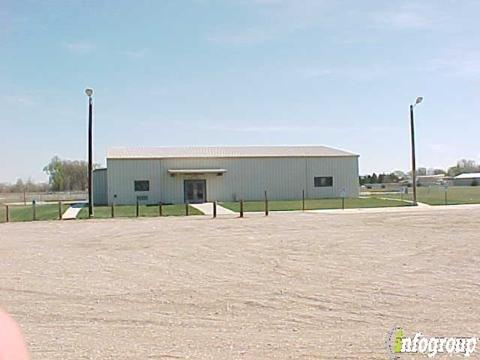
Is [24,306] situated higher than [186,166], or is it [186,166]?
[186,166]

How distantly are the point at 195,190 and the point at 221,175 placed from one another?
2.53 m

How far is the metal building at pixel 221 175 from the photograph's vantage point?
48719mm

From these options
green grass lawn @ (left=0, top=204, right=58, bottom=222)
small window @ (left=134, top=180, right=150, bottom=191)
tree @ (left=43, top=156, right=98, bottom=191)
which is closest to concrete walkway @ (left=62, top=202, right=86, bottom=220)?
green grass lawn @ (left=0, top=204, right=58, bottom=222)

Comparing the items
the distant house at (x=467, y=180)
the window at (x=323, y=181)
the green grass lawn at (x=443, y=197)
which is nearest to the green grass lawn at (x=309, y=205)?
the green grass lawn at (x=443, y=197)

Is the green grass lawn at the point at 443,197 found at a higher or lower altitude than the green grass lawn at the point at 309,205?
higher

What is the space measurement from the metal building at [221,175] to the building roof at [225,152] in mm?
81

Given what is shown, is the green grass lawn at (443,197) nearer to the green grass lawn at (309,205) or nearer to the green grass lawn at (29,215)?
the green grass lawn at (309,205)

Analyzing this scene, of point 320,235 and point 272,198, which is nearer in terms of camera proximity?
point 320,235

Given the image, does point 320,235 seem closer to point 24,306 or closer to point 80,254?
point 80,254

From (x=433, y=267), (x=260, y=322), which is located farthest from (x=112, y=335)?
(x=433, y=267)

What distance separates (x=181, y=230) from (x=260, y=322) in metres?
15.3

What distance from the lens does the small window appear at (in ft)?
160

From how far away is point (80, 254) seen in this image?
50.6 ft

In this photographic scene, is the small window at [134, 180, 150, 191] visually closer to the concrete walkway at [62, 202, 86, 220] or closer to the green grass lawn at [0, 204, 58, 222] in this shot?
the concrete walkway at [62, 202, 86, 220]
